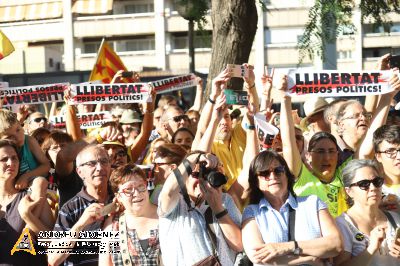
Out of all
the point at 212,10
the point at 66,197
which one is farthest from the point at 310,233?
the point at 212,10

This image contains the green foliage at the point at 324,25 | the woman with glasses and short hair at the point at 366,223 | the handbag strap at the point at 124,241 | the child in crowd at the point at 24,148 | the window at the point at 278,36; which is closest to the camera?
the woman with glasses and short hair at the point at 366,223

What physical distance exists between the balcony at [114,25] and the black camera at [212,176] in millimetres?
42244

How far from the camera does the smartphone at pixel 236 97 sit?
6409 mm

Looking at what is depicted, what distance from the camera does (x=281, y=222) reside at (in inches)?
192

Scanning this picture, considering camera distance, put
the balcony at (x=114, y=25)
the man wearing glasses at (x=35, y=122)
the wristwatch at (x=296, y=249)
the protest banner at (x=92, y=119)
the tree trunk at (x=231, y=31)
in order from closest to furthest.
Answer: the wristwatch at (x=296, y=249) < the tree trunk at (x=231, y=31) < the protest banner at (x=92, y=119) < the man wearing glasses at (x=35, y=122) < the balcony at (x=114, y=25)

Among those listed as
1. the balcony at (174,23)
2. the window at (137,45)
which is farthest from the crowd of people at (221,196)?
the window at (137,45)

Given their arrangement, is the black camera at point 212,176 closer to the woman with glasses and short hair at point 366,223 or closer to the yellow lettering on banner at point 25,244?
the woman with glasses and short hair at point 366,223

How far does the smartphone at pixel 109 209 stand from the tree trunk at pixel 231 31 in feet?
13.4

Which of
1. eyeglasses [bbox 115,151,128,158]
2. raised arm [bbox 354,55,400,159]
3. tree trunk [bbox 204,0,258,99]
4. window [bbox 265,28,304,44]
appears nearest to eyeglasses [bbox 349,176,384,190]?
raised arm [bbox 354,55,400,159]

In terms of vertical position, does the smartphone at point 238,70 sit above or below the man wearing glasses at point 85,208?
above

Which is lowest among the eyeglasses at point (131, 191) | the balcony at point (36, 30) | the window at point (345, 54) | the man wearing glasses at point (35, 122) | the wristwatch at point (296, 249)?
the wristwatch at point (296, 249)

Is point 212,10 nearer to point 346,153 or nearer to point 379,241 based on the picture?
point 346,153

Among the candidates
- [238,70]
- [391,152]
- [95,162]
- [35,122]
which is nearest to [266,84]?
[238,70]

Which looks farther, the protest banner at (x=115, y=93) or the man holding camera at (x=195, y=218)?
the protest banner at (x=115, y=93)
